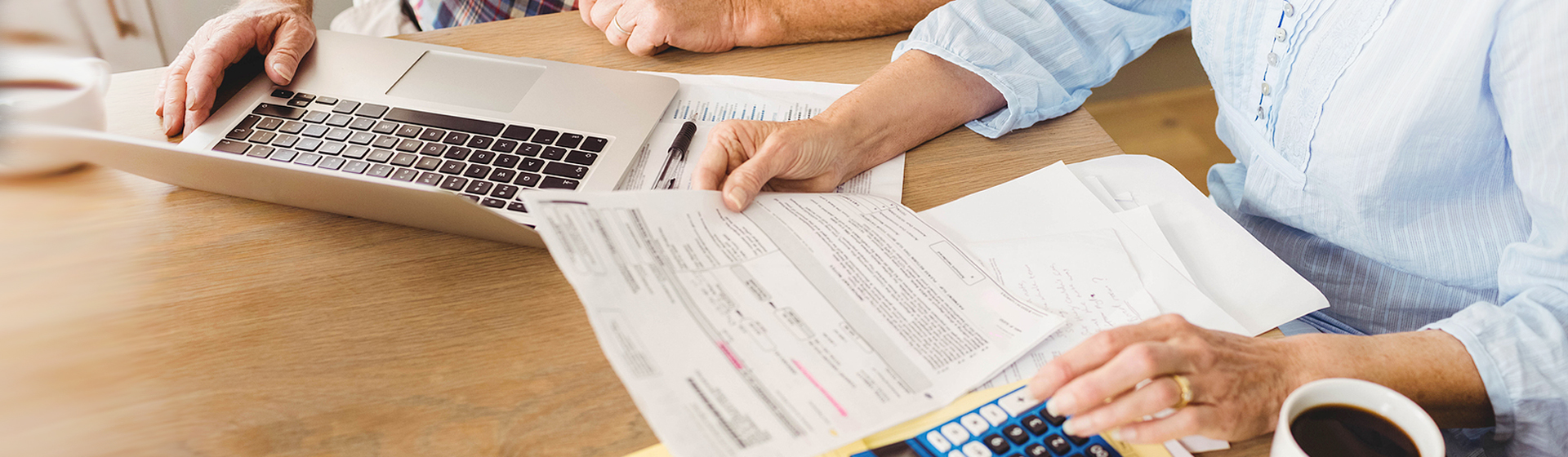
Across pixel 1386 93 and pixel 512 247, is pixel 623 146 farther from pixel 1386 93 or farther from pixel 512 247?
pixel 1386 93

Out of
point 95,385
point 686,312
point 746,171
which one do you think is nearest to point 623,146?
point 746,171

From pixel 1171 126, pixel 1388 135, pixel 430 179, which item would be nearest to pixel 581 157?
pixel 430 179

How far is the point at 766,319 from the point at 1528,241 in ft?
1.87

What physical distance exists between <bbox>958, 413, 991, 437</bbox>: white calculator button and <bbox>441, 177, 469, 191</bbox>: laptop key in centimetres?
43

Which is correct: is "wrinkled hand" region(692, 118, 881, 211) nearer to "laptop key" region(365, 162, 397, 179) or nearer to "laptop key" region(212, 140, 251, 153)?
"laptop key" region(365, 162, 397, 179)

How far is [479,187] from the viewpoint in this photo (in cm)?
66

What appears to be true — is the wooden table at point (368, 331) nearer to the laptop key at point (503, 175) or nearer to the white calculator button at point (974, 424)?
the laptop key at point (503, 175)

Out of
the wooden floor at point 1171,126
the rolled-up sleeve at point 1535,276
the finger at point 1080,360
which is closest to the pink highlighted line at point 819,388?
the finger at point 1080,360

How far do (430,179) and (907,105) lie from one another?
43cm

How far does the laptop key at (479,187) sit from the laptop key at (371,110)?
0.16 metres

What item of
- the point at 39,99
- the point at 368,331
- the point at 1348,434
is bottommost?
the point at 368,331

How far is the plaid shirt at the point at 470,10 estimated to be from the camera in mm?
1380

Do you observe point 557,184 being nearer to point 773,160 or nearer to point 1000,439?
point 773,160

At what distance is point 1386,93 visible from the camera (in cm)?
64
